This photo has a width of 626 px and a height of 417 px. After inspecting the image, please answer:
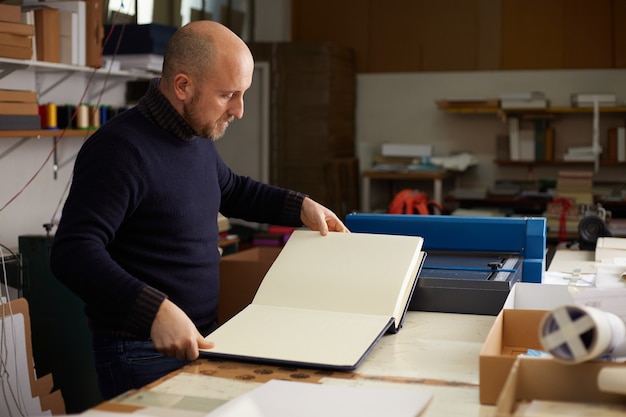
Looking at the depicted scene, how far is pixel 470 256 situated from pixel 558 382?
122cm

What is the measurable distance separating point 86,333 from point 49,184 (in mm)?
919

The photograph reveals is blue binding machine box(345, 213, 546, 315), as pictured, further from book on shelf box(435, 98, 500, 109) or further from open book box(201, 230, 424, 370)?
book on shelf box(435, 98, 500, 109)

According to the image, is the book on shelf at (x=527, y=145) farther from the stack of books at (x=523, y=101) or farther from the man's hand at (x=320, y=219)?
the man's hand at (x=320, y=219)

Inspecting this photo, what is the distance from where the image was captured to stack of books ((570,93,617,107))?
5.75 m

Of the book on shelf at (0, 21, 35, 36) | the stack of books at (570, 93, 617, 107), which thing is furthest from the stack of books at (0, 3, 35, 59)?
the stack of books at (570, 93, 617, 107)

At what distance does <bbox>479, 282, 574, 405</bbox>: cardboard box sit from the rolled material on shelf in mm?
129

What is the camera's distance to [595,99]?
576cm

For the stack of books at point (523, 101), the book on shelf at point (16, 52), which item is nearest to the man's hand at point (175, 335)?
the book on shelf at point (16, 52)

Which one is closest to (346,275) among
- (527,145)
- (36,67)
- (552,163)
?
(36,67)

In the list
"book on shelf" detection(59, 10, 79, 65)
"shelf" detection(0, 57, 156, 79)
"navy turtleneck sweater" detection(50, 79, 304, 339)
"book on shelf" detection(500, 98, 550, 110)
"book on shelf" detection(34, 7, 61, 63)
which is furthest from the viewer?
"book on shelf" detection(500, 98, 550, 110)

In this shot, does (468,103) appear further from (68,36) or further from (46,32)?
(46,32)

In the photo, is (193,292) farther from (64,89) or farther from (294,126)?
(294,126)

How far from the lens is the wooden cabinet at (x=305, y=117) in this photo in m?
5.96

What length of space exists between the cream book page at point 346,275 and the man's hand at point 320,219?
9 cm
